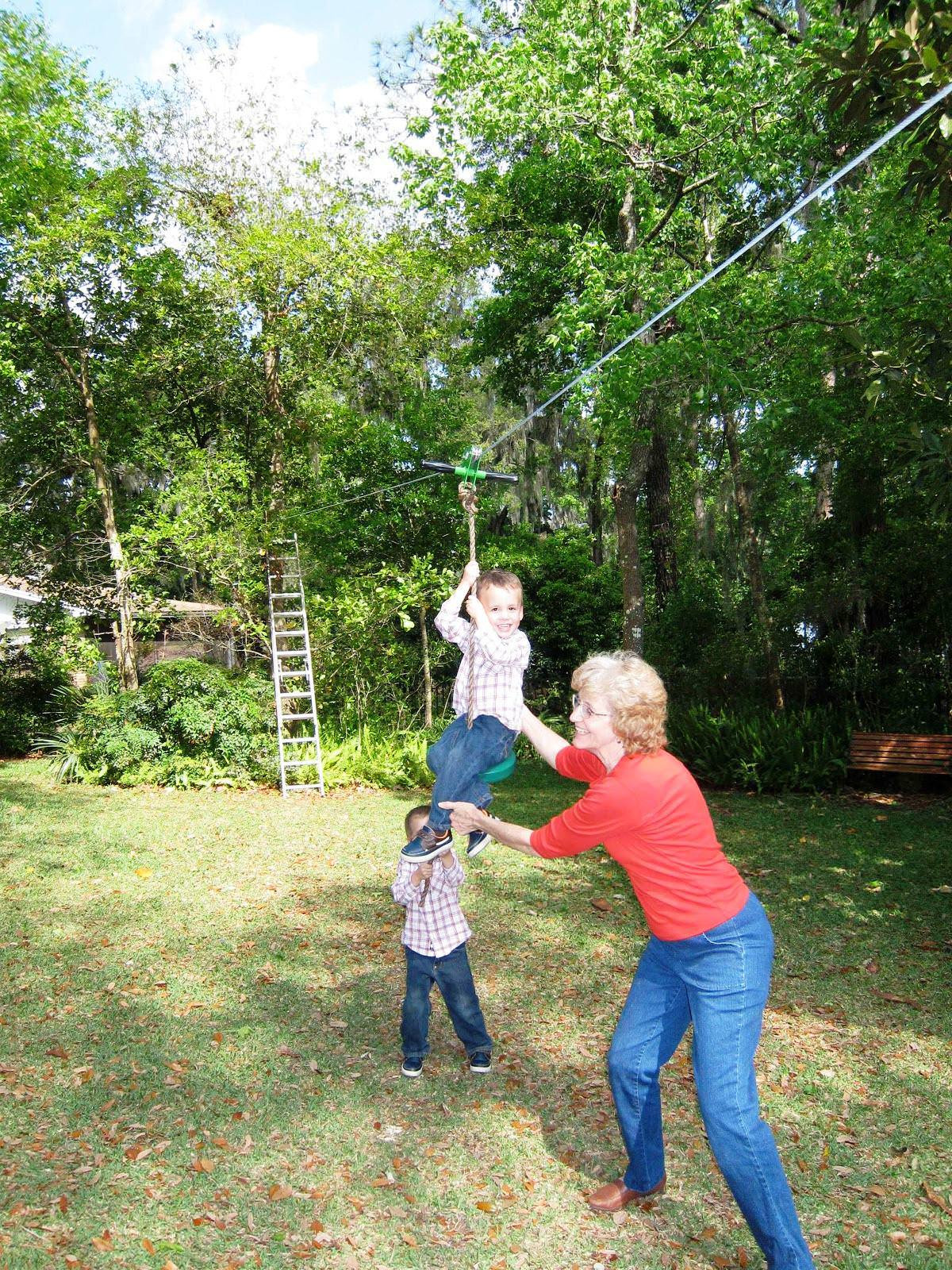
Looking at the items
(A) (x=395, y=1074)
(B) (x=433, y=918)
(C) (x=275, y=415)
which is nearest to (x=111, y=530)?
(C) (x=275, y=415)

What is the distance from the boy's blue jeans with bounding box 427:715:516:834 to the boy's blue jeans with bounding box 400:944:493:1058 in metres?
0.87

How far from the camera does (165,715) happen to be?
11641 millimetres

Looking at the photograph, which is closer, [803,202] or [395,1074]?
[803,202]

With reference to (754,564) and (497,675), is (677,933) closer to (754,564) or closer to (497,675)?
(497,675)

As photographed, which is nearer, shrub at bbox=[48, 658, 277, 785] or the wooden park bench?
the wooden park bench

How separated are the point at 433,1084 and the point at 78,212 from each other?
11.1m

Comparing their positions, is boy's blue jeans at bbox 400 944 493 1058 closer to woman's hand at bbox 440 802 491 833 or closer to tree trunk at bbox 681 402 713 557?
woman's hand at bbox 440 802 491 833

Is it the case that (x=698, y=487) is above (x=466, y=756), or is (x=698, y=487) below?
above

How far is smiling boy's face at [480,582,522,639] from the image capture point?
3.61m

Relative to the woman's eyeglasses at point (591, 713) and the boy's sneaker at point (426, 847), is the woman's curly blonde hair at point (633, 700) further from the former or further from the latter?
the boy's sneaker at point (426, 847)

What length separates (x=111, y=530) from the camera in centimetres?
1234

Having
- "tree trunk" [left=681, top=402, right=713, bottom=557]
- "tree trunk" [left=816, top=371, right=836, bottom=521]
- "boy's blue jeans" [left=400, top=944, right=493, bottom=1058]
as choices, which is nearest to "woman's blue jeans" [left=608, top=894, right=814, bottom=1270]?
"boy's blue jeans" [left=400, top=944, right=493, bottom=1058]

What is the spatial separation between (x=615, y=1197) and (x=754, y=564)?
31.6 feet

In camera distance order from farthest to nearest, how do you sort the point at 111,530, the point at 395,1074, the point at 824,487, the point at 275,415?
the point at 824,487 < the point at 275,415 < the point at 111,530 < the point at 395,1074
